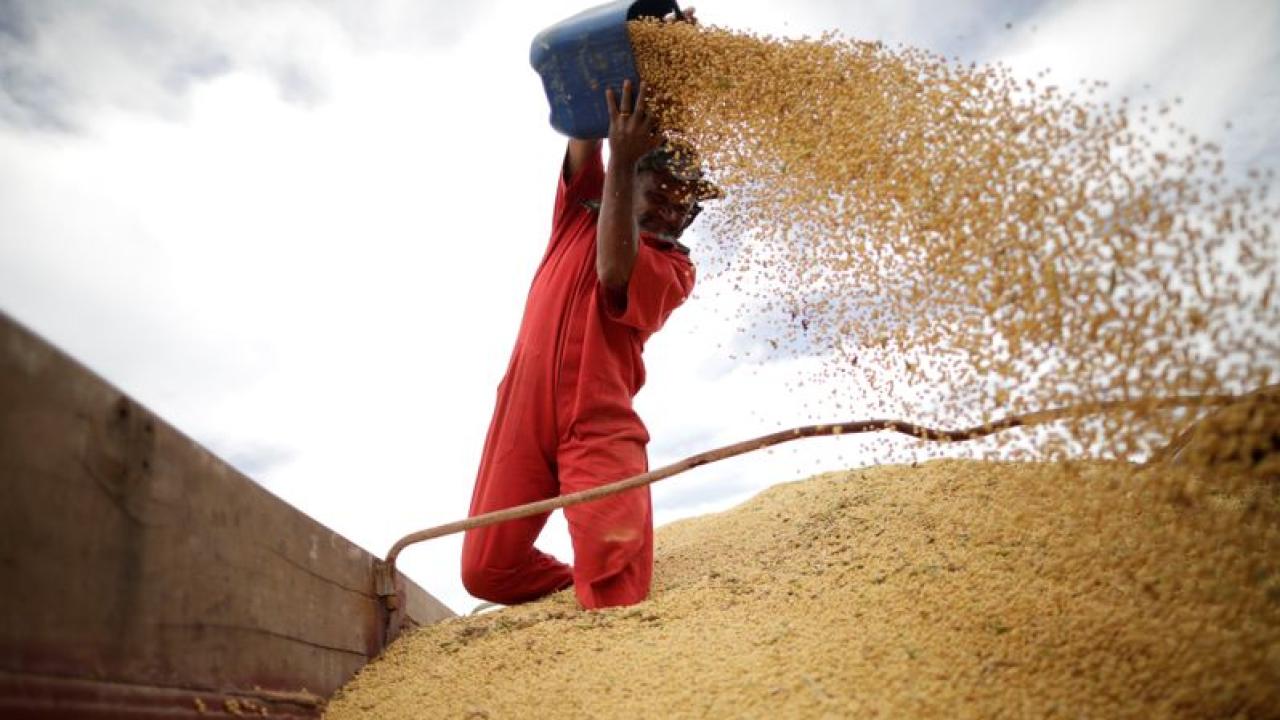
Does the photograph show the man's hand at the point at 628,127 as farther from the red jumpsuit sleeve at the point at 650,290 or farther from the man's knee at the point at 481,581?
the man's knee at the point at 481,581

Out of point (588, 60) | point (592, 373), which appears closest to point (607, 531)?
point (592, 373)

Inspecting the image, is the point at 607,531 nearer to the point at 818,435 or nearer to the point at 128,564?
the point at 818,435

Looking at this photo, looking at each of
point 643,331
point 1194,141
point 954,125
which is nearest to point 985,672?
point 1194,141

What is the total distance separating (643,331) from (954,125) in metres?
1.26

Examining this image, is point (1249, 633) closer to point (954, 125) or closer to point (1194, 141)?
point (1194, 141)

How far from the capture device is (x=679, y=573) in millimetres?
2508

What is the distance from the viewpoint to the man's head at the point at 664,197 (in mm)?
2527

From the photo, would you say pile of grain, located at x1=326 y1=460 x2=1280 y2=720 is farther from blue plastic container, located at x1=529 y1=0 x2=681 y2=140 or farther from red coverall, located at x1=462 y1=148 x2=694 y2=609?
blue plastic container, located at x1=529 y1=0 x2=681 y2=140

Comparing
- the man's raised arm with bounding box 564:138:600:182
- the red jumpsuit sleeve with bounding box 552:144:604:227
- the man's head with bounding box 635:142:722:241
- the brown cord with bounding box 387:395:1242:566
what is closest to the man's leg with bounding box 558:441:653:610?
the brown cord with bounding box 387:395:1242:566

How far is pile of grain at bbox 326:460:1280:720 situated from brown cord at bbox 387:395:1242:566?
12cm

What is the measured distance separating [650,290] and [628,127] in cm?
50

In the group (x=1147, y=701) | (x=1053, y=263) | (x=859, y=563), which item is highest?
(x=1053, y=263)

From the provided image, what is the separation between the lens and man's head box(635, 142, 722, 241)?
253 cm

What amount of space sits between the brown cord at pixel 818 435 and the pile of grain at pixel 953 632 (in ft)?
0.39
